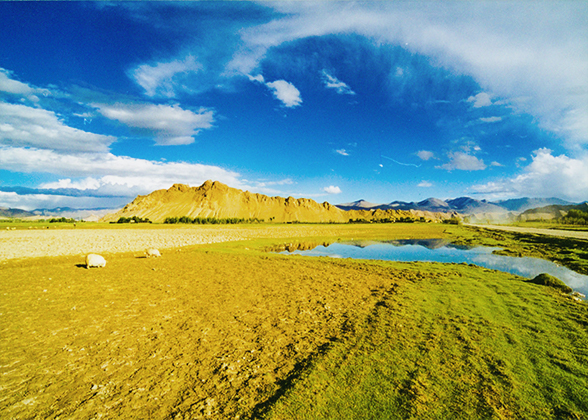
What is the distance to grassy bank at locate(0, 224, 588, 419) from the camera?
6.55 m

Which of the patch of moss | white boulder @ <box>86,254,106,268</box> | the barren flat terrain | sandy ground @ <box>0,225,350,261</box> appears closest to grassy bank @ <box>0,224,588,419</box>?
the patch of moss

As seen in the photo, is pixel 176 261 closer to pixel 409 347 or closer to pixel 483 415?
pixel 409 347

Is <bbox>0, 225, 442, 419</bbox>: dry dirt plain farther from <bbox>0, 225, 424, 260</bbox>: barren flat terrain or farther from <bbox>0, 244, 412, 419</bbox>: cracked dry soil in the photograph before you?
<bbox>0, 225, 424, 260</bbox>: barren flat terrain

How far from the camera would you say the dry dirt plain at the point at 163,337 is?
6.81 meters

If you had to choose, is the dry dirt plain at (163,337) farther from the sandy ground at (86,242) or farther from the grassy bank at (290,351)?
the sandy ground at (86,242)

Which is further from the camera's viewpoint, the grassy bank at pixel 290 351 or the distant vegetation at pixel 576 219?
the distant vegetation at pixel 576 219

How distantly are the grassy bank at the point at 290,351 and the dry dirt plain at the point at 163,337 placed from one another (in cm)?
5

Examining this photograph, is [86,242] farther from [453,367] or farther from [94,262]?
[453,367]

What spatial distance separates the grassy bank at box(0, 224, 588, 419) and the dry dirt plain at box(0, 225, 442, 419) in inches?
2.0

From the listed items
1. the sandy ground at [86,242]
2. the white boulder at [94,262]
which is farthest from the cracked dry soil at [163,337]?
Answer: the sandy ground at [86,242]

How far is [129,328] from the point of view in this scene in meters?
11.2

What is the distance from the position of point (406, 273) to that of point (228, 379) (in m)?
19.4

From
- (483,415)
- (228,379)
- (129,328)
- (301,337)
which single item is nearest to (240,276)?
(129,328)

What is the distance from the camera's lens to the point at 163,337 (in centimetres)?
1045
